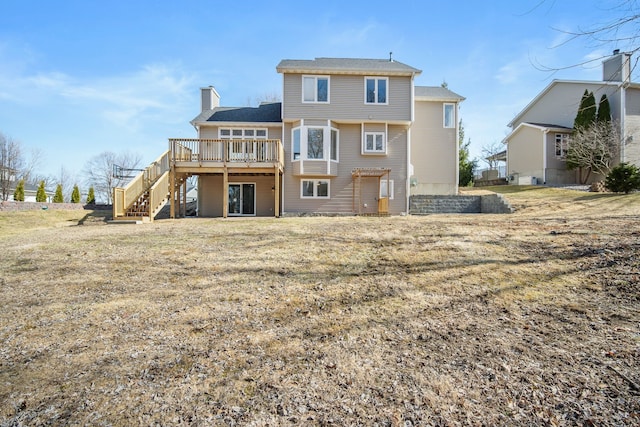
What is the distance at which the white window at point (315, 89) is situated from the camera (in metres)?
16.5

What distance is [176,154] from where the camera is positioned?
14.7 meters

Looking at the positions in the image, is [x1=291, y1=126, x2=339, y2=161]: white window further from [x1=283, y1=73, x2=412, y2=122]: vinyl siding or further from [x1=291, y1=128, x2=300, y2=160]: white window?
[x1=283, y1=73, x2=412, y2=122]: vinyl siding

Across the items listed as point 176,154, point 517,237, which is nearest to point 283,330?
point 517,237

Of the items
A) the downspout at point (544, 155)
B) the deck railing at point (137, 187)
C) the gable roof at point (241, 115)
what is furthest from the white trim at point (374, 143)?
the downspout at point (544, 155)

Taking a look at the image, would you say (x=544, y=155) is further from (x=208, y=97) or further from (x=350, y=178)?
(x=208, y=97)

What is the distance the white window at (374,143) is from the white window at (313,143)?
5.86 ft

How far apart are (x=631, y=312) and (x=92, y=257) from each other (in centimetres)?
810

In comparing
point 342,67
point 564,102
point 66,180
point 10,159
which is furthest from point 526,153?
point 66,180

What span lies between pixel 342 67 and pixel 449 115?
7.40 m

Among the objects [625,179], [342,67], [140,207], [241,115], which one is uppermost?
[342,67]

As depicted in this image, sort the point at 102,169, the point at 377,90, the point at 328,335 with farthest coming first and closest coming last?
the point at 102,169 → the point at 377,90 → the point at 328,335

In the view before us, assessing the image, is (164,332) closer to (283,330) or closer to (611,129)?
(283,330)

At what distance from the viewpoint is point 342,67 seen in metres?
16.3

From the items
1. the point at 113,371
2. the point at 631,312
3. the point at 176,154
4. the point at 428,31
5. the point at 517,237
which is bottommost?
the point at 113,371
